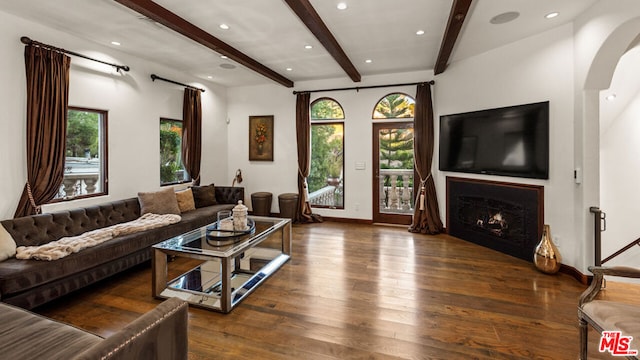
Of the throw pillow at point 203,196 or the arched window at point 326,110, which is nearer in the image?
the throw pillow at point 203,196

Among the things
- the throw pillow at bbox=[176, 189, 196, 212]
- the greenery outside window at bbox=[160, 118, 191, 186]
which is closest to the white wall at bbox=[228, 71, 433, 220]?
the greenery outside window at bbox=[160, 118, 191, 186]

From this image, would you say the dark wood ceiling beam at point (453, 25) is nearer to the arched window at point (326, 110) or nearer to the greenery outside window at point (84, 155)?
the arched window at point (326, 110)

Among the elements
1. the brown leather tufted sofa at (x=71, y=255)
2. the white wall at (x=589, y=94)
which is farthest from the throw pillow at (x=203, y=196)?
the white wall at (x=589, y=94)

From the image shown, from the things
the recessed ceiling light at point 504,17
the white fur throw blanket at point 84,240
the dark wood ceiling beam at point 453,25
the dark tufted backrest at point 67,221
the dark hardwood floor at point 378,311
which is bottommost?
the dark hardwood floor at point 378,311

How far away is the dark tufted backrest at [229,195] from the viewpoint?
221 inches

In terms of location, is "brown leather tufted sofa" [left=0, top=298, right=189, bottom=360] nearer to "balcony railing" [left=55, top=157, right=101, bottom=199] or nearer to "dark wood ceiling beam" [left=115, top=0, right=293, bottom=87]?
"balcony railing" [left=55, top=157, right=101, bottom=199]

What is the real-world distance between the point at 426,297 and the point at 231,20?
11.9 ft

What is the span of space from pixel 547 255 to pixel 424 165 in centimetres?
240

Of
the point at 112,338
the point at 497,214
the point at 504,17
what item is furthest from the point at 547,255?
the point at 112,338

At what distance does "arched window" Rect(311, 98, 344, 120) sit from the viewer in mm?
6102

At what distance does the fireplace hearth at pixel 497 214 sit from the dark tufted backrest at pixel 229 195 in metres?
3.78

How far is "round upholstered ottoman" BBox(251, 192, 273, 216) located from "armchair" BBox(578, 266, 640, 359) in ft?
16.8

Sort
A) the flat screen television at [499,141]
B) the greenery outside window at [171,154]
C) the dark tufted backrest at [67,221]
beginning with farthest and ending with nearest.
→ the greenery outside window at [171,154]
the flat screen television at [499,141]
the dark tufted backrest at [67,221]

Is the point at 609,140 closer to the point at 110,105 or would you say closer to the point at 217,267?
the point at 217,267
